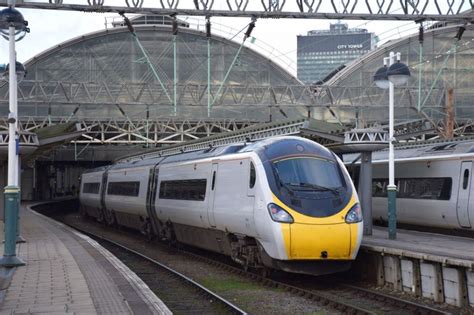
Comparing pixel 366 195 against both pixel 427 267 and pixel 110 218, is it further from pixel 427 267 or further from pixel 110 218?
pixel 110 218

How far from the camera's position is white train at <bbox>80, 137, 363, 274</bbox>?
557 inches

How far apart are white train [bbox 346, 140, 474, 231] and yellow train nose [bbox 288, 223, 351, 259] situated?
19.0ft

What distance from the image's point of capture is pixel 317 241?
14047 millimetres

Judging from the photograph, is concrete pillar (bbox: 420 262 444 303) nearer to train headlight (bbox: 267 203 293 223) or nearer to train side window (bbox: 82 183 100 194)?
train headlight (bbox: 267 203 293 223)

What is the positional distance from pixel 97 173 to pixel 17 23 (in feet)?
81.7

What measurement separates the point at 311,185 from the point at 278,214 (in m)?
1.14

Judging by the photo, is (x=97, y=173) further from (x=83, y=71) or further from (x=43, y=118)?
(x=83, y=71)

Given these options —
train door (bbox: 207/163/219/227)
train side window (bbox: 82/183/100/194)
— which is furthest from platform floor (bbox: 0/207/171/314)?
train side window (bbox: 82/183/100/194)

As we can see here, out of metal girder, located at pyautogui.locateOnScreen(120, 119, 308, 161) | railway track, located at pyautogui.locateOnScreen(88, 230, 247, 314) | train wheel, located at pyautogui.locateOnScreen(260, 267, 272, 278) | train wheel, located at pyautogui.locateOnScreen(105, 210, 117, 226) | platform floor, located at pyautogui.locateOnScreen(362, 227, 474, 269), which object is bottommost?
railway track, located at pyautogui.locateOnScreen(88, 230, 247, 314)

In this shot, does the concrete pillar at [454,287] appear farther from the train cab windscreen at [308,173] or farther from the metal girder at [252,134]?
the metal girder at [252,134]

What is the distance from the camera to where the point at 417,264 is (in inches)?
550

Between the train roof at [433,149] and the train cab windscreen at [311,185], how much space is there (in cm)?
573

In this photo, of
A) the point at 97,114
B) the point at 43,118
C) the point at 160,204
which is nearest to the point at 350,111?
the point at 97,114

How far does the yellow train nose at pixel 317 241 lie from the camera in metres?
14.0
